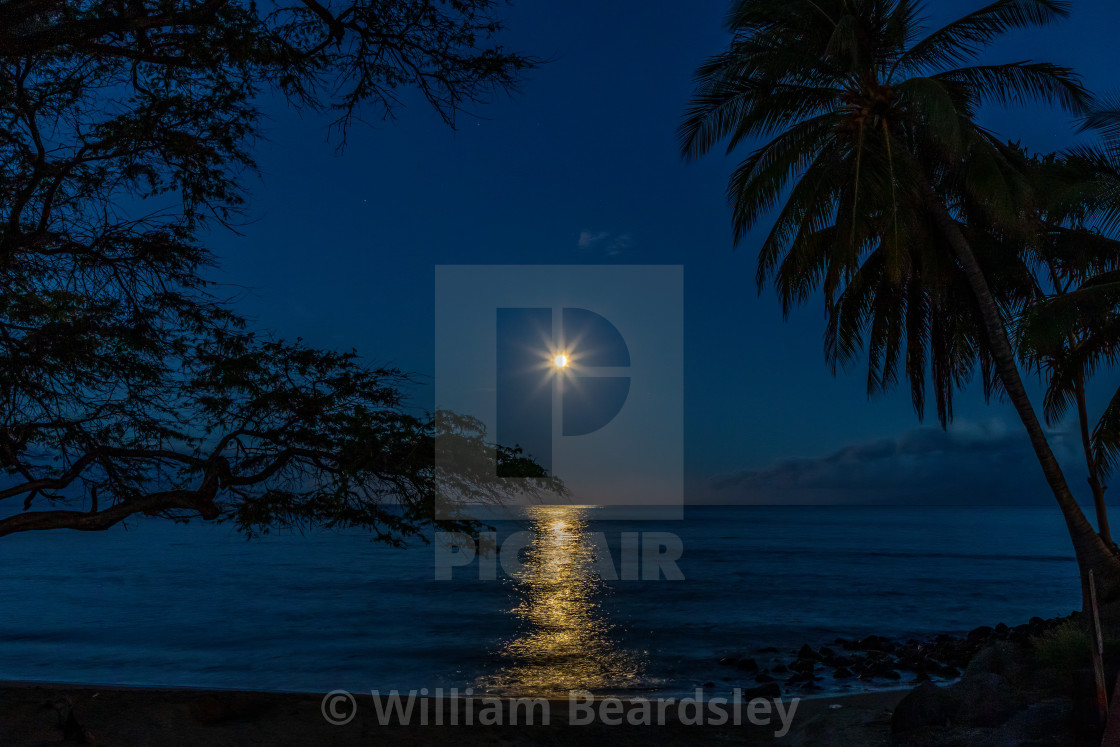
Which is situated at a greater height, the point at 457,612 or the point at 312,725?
the point at 312,725

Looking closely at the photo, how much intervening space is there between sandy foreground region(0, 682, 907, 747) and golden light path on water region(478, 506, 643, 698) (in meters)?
3.25

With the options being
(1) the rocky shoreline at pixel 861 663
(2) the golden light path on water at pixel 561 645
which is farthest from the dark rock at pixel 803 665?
(2) the golden light path on water at pixel 561 645

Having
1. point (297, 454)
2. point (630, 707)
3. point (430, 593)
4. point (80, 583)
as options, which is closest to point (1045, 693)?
point (630, 707)

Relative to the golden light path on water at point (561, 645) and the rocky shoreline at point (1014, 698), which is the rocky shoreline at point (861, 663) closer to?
the rocky shoreline at point (1014, 698)

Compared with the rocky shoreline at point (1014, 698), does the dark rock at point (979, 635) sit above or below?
below

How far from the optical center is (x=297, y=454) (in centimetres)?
622

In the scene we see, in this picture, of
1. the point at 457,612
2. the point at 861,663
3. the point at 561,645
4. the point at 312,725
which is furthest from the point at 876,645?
the point at 312,725

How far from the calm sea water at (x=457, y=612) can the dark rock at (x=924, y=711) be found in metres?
5.71

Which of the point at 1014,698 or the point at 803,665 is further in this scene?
the point at 803,665

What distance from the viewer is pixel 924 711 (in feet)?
23.6

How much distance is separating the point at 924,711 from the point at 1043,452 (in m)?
5.07

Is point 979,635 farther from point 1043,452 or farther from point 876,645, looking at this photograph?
point 1043,452

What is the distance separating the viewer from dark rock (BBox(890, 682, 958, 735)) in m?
7.07

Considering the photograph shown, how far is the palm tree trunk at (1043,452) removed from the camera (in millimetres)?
9711
